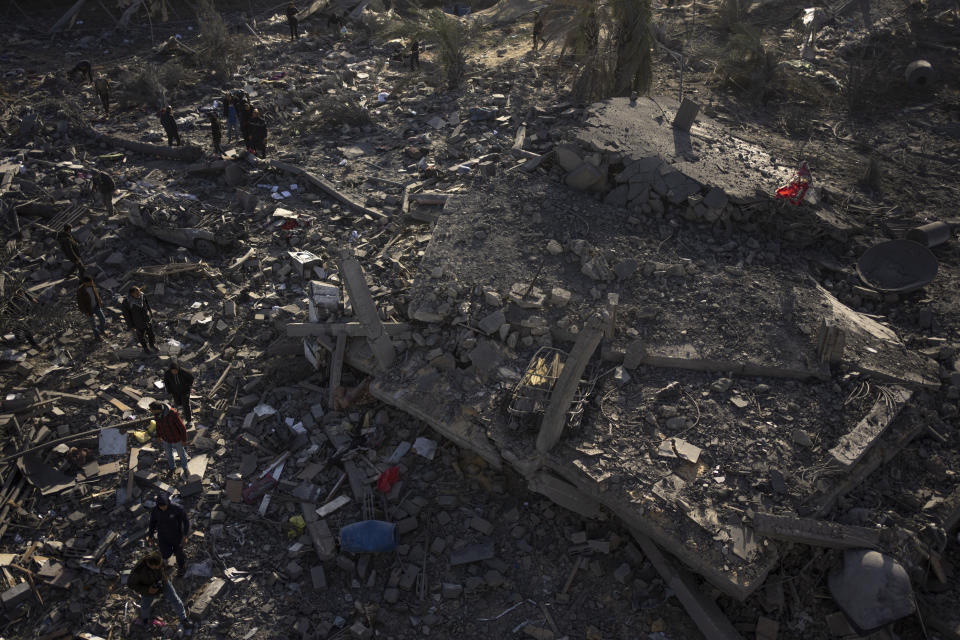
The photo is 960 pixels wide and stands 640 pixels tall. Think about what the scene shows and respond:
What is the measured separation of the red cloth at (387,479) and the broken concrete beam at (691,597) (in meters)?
2.47

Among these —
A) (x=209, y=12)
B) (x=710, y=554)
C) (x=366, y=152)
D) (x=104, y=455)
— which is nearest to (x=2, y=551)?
(x=104, y=455)

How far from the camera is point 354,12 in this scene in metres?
18.9

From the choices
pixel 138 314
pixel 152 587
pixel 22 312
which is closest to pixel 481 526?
pixel 152 587

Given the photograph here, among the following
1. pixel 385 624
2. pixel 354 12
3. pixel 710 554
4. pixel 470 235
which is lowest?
pixel 385 624

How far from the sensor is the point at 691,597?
5059mm

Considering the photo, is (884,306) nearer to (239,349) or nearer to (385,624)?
(385,624)

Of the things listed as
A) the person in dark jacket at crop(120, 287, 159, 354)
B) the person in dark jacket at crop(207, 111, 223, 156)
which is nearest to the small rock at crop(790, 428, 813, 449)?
the person in dark jacket at crop(120, 287, 159, 354)

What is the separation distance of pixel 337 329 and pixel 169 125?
23.6 feet

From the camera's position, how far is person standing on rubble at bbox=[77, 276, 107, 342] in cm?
736

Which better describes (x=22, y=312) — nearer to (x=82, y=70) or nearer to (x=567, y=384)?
(x=567, y=384)

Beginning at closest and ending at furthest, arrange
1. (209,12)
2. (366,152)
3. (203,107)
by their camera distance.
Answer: (366,152), (203,107), (209,12)

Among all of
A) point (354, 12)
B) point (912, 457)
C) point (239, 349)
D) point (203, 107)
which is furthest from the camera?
point (354, 12)

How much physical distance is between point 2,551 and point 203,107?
35.0 ft

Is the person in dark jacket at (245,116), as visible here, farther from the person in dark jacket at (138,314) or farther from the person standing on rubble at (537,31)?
the person standing on rubble at (537,31)
